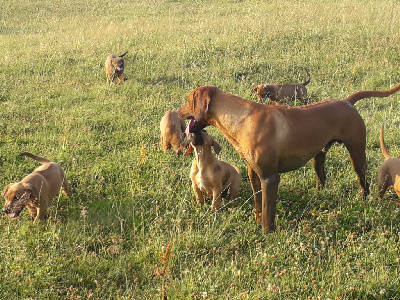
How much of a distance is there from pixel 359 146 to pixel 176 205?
83.1 inches

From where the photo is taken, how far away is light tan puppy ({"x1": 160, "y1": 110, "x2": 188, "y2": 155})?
7113mm

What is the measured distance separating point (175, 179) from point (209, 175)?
34.7 inches

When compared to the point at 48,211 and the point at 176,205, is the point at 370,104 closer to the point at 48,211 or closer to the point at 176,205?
the point at 176,205

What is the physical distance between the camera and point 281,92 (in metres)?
9.30

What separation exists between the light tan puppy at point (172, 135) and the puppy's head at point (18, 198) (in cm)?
235

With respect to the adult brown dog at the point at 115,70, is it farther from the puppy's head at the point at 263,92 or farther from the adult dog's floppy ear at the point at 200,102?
the adult dog's floppy ear at the point at 200,102

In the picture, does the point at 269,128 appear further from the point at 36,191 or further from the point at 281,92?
the point at 281,92

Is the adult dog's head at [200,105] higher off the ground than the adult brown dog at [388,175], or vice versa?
the adult dog's head at [200,105]

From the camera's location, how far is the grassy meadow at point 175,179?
4398 mm

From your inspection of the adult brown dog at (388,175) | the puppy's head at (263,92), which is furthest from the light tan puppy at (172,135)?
the adult brown dog at (388,175)

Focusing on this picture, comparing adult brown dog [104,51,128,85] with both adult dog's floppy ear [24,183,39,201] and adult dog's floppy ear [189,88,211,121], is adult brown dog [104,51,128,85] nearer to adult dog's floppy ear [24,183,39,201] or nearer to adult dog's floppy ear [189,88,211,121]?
adult dog's floppy ear [24,183,39,201]

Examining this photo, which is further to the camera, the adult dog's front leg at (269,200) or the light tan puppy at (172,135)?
the light tan puppy at (172,135)

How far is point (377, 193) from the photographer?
571 cm

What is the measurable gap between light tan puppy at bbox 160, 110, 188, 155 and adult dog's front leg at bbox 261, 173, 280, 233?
7.22 ft
